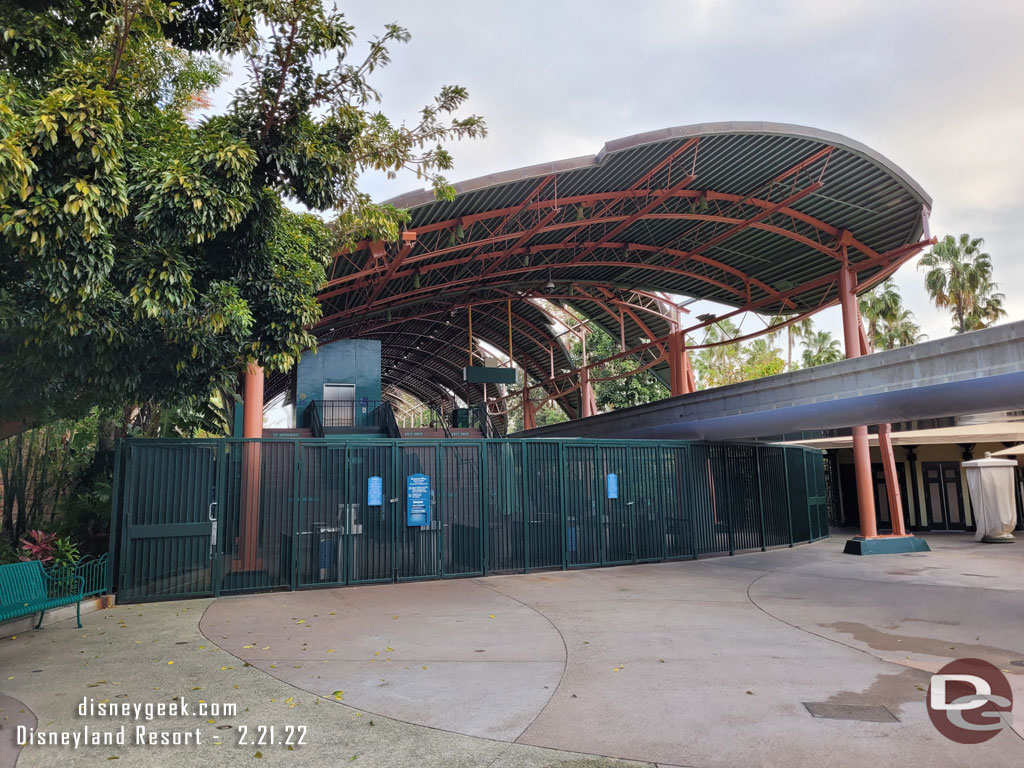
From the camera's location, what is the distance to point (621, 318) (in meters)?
29.4

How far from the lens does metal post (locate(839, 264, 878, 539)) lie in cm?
1585

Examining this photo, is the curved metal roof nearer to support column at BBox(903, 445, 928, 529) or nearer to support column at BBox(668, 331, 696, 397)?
support column at BBox(668, 331, 696, 397)

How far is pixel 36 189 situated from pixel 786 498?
16351 mm

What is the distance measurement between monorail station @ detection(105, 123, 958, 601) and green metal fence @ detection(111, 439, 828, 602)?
32 millimetres

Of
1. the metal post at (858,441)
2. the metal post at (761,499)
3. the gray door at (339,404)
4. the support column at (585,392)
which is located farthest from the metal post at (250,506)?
the support column at (585,392)

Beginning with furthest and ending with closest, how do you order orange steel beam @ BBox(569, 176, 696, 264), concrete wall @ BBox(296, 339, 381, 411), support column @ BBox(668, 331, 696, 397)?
concrete wall @ BBox(296, 339, 381, 411), support column @ BBox(668, 331, 696, 397), orange steel beam @ BBox(569, 176, 696, 264)

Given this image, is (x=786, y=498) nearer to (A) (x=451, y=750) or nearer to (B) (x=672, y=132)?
(B) (x=672, y=132)

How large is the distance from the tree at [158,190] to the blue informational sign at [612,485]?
729 cm

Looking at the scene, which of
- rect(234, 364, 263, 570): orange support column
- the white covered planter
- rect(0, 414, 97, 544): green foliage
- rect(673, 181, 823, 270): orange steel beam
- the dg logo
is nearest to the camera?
the dg logo

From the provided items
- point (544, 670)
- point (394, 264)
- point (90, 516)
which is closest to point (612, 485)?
point (544, 670)

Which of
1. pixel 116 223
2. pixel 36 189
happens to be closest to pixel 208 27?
pixel 116 223

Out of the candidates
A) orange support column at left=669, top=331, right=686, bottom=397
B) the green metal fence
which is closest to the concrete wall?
orange support column at left=669, top=331, right=686, bottom=397

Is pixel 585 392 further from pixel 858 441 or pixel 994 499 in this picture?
pixel 994 499

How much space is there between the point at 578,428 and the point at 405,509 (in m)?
14.6
